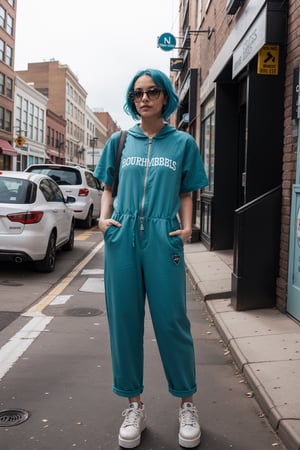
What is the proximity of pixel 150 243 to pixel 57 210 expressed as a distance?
19.9ft

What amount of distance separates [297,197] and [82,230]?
1017cm

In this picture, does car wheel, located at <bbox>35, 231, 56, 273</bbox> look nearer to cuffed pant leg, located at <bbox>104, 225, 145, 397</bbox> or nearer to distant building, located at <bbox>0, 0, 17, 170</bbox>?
cuffed pant leg, located at <bbox>104, 225, 145, 397</bbox>

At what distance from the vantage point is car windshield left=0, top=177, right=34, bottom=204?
7.50 metres

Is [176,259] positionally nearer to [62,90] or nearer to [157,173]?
[157,173]

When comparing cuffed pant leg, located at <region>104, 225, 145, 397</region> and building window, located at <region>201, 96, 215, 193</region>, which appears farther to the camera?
building window, located at <region>201, 96, 215, 193</region>

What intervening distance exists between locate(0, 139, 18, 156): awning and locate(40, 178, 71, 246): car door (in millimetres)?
33102

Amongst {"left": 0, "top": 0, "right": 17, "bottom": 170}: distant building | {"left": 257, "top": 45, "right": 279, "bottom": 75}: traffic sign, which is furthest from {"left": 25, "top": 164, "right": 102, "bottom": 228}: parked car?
{"left": 0, "top": 0, "right": 17, "bottom": 170}: distant building

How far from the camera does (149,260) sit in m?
2.72

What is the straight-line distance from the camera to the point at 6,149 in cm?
4166

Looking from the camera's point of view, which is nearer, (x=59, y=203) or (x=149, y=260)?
(x=149, y=260)

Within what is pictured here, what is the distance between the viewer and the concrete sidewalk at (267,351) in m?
3.06

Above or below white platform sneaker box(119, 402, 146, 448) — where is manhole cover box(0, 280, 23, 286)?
above

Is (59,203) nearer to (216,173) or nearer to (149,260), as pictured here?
(216,173)

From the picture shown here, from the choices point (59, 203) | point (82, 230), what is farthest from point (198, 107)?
point (59, 203)
